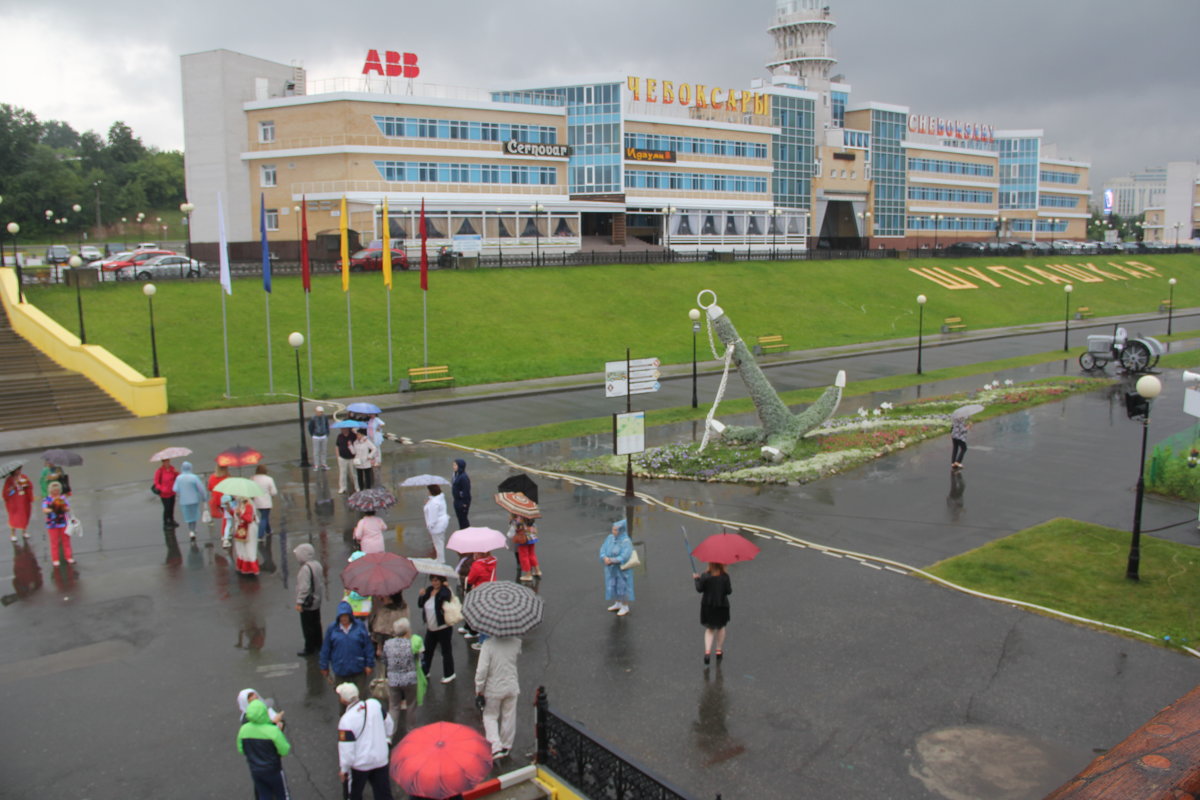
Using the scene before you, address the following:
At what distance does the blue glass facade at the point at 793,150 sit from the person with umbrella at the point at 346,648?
82980 mm

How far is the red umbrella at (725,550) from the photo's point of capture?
11.4m

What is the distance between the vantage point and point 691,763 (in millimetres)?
9438

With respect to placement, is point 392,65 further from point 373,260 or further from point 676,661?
point 676,661

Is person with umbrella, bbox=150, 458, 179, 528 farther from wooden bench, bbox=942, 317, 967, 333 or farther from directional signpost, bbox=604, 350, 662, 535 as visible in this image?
wooden bench, bbox=942, 317, 967, 333

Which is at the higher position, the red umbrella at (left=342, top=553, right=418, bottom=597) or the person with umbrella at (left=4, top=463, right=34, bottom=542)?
the red umbrella at (left=342, top=553, right=418, bottom=597)

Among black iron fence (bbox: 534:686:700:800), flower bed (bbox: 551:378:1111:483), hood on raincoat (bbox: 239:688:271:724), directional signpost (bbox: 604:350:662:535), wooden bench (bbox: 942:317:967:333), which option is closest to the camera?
black iron fence (bbox: 534:686:700:800)

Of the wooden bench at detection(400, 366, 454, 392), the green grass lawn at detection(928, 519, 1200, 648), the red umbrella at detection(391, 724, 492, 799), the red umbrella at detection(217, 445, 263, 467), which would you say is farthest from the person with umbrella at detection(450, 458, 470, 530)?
the wooden bench at detection(400, 366, 454, 392)

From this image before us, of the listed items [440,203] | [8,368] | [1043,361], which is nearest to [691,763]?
[8,368]

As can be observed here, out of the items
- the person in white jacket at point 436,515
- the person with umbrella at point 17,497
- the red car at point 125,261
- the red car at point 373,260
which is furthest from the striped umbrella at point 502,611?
the red car at point 373,260

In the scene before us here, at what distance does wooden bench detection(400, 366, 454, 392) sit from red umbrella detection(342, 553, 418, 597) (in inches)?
923

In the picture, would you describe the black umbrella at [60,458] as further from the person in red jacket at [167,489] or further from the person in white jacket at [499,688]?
the person in white jacket at [499,688]

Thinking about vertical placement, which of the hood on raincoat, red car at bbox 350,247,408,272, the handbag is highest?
red car at bbox 350,247,408,272

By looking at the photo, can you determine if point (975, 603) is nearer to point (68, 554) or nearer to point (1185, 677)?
point (1185, 677)

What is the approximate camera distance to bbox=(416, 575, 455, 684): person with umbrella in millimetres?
10871
